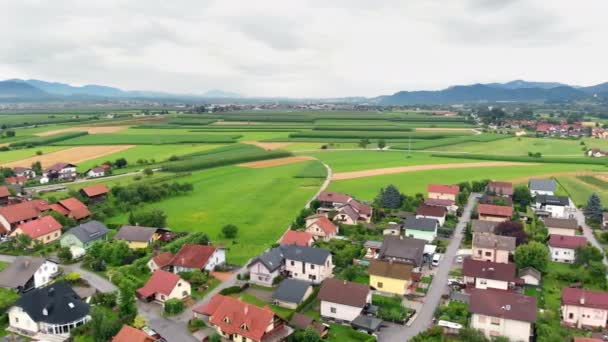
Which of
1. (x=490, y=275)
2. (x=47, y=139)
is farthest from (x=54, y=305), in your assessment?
(x=47, y=139)

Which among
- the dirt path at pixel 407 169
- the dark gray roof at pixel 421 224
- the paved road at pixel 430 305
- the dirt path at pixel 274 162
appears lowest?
the paved road at pixel 430 305

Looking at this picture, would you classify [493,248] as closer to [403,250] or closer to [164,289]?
[403,250]

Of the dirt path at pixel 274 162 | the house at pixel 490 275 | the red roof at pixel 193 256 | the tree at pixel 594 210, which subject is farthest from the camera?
the dirt path at pixel 274 162

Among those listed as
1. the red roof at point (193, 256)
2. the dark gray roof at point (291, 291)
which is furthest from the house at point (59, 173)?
the dark gray roof at point (291, 291)

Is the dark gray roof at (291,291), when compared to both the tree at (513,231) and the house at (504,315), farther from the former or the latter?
the tree at (513,231)

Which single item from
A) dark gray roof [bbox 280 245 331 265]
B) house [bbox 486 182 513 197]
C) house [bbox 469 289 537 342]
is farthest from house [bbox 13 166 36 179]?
house [bbox 486 182 513 197]

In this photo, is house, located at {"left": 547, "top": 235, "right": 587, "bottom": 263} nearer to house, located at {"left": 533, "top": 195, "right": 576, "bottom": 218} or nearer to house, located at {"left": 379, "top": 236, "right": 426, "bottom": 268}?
house, located at {"left": 379, "top": 236, "right": 426, "bottom": 268}
